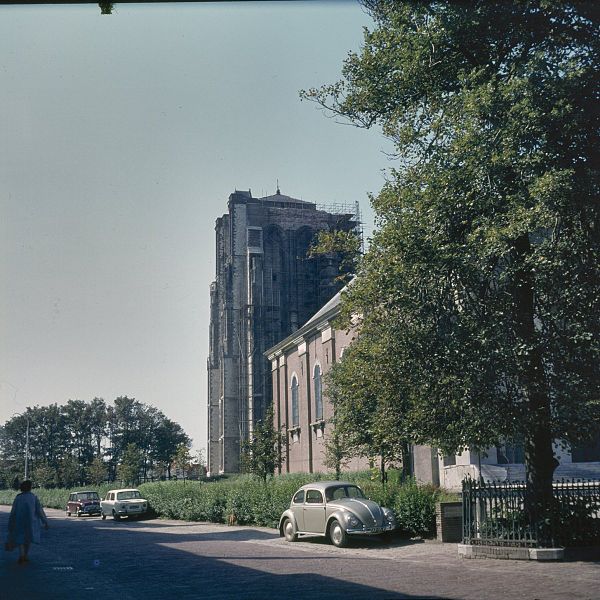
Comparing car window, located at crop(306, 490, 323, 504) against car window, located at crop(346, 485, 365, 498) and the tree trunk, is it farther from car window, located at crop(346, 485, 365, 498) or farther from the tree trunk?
the tree trunk

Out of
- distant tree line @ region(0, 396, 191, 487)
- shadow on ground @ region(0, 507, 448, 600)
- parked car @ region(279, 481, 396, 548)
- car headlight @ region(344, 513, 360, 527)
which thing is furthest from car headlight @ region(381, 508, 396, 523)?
distant tree line @ region(0, 396, 191, 487)

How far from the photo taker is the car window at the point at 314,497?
19.3 meters

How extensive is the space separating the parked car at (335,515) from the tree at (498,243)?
3.13m

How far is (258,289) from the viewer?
7631cm

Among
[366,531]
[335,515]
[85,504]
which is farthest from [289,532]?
[85,504]

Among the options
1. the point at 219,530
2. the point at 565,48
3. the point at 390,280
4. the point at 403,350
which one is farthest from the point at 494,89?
the point at 219,530

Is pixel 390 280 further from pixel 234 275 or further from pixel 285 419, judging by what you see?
pixel 234 275

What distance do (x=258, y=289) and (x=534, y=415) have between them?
205 feet

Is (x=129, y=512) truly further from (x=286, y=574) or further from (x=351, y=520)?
(x=286, y=574)

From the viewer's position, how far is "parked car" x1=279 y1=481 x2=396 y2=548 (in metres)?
17.9

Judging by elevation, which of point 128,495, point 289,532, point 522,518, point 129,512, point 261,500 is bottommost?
point 129,512

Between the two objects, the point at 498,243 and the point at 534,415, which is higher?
the point at 498,243

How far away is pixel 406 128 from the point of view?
16.5 meters

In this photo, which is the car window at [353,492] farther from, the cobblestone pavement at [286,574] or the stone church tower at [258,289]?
the stone church tower at [258,289]
